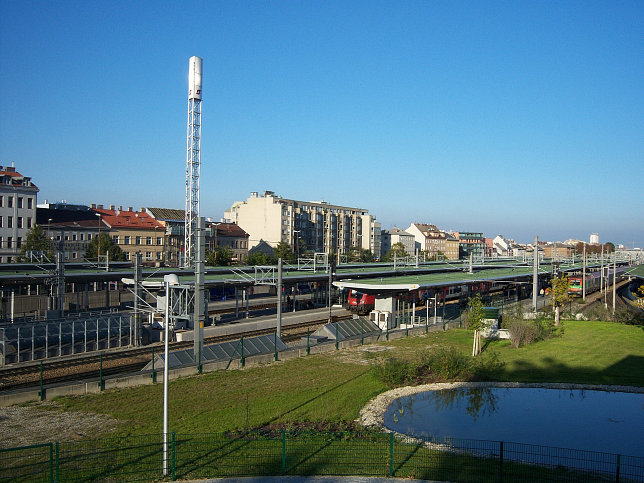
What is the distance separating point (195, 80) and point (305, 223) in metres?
47.1

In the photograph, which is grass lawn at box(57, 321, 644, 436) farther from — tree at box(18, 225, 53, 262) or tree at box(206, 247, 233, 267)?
tree at box(18, 225, 53, 262)

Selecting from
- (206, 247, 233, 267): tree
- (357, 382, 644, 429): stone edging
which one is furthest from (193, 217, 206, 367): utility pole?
(206, 247, 233, 267): tree

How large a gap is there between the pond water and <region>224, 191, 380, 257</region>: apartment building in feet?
246

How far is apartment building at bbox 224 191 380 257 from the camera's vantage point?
106062 mm

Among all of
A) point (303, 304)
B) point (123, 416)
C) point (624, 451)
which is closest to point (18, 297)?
point (303, 304)

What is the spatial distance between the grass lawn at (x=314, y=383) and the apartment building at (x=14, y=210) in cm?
4770

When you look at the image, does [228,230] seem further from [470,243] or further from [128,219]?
[470,243]

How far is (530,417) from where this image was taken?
20.6m

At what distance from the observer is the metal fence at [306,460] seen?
13773 mm

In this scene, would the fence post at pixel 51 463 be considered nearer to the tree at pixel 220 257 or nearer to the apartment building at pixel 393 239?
the tree at pixel 220 257

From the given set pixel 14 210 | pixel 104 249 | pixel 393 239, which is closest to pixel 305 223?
pixel 393 239

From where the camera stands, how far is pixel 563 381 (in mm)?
25141

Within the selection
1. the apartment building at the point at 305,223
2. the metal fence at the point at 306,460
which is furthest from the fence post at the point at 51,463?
the apartment building at the point at 305,223

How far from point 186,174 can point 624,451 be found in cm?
6145
